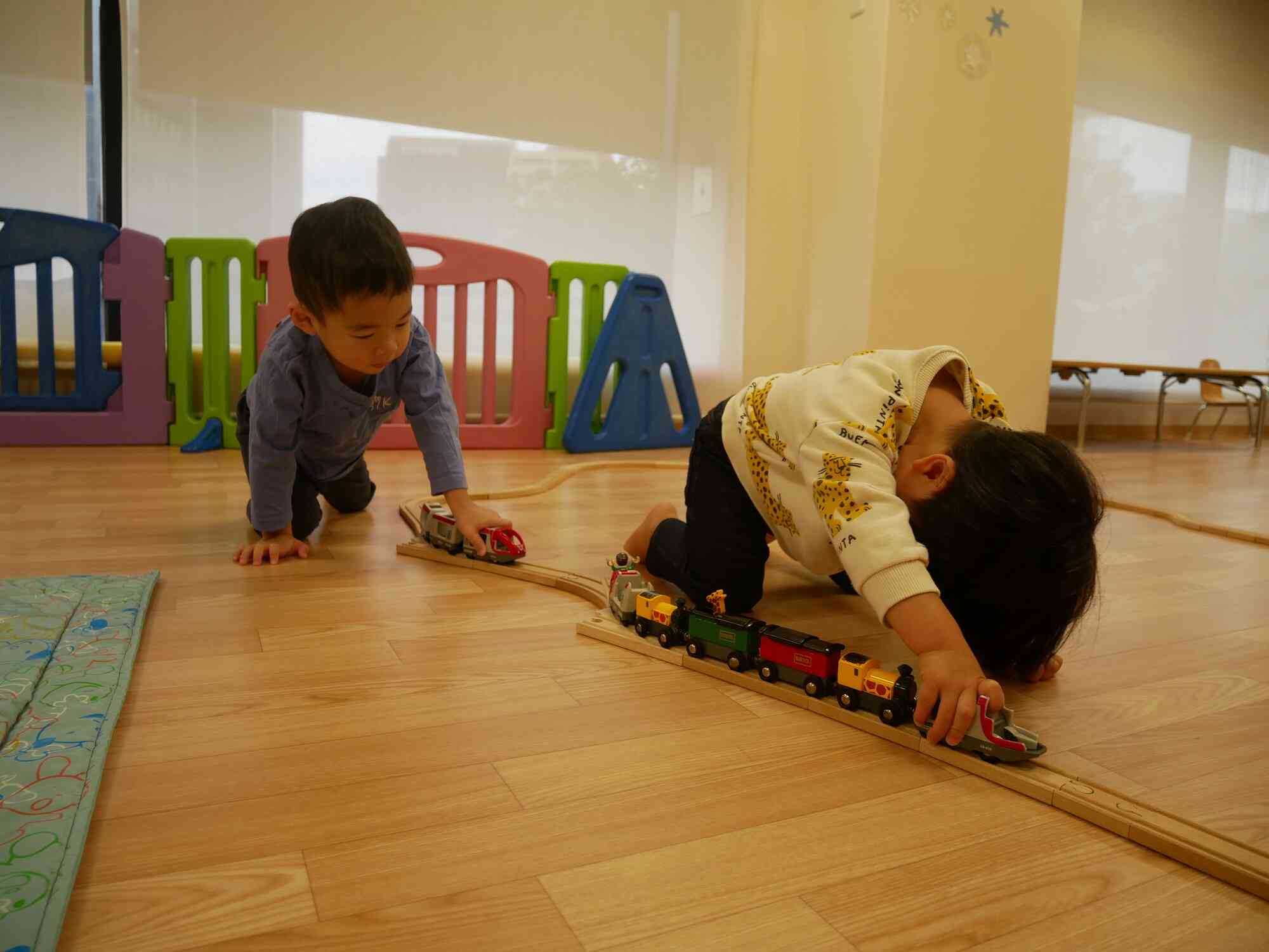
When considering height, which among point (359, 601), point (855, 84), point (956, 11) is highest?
point (956, 11)

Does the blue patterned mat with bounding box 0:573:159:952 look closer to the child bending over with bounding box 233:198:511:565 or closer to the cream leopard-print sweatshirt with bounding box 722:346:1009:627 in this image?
the child bending over with bounding box 233:198:511:565

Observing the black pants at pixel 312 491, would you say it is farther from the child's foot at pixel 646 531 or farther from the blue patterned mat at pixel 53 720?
the child's foot at pixel 646 531

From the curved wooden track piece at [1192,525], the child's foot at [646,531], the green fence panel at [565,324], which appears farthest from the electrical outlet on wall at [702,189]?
the child's foot at [646,531]

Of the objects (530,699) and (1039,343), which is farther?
(1039,343)

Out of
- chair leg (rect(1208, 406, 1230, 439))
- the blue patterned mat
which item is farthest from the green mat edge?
chair leg (rect(1208, 406, 1230, 439))

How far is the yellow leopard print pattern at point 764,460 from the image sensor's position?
1009 millimetres

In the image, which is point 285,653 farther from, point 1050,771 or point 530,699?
point 1050,771

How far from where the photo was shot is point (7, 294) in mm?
2369

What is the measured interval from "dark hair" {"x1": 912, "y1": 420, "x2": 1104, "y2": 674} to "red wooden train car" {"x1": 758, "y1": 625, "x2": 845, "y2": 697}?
13cm

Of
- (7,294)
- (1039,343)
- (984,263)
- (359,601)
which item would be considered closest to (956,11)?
(984,263)

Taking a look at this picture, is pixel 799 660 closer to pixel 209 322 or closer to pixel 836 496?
pixel 836 496

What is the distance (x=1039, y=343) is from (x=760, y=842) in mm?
2844

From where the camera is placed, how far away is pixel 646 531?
125 cm

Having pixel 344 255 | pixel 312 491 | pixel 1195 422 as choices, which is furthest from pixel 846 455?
pixel 1195 422
